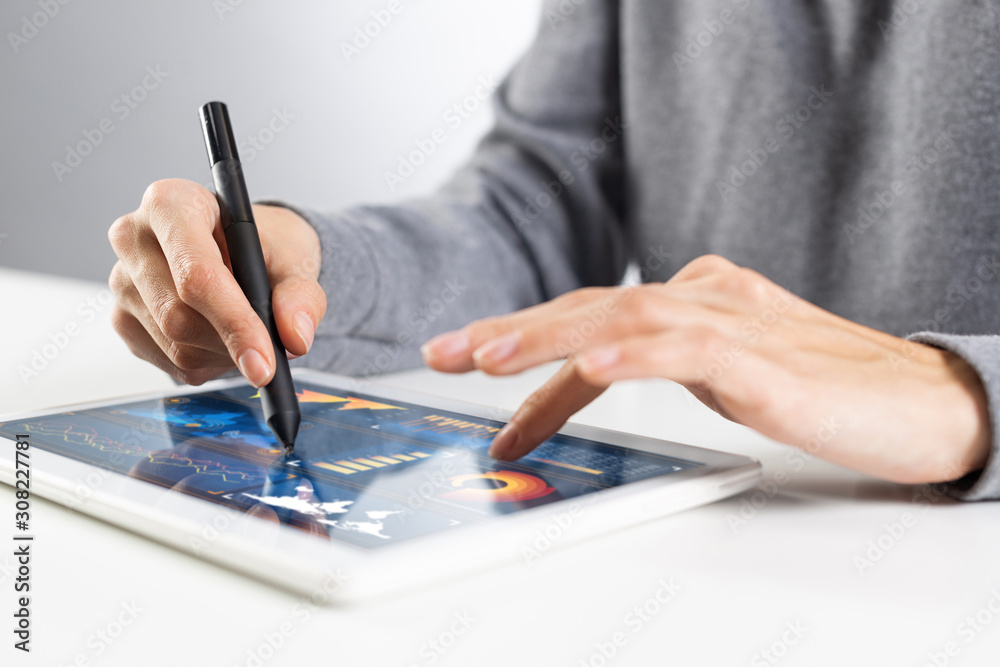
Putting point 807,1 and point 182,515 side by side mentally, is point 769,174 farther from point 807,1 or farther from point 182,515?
point 182,515

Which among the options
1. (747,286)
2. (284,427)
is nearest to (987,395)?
(747,286)

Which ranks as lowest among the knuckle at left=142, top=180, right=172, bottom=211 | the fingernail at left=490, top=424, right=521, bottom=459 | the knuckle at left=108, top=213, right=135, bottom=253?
the fingernail at left=490, top=424, right=521, bottom=459

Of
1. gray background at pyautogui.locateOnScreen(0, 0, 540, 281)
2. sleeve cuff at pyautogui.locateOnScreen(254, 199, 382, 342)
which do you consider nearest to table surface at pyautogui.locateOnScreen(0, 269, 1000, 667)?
sleeve cuff at pyautogui.locateOnScreen(254, 199, 382, 342)


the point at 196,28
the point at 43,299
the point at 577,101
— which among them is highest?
the point at 196,28

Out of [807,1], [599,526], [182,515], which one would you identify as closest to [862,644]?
[599,526]

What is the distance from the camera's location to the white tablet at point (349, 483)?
34 cm

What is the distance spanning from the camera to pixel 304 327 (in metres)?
0.51

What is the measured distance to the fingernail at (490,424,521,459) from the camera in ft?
1.54

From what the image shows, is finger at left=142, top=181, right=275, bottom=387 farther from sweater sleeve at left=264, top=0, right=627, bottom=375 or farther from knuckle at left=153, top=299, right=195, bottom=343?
sweater sleeve at left=264, top=0, right=627, bottom=375

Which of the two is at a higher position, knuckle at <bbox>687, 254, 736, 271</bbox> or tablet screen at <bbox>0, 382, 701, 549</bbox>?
knuckle at <bbox>687, 254, 736, 271</bbox>

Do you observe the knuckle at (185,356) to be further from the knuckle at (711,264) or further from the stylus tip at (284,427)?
the knuckle at (711,264)

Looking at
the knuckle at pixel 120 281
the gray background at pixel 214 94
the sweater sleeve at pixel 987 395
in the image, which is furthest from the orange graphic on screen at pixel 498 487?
the gray background at pixel 214 94

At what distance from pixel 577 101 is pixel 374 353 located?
0.48 metres

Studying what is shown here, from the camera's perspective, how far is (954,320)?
2.64 feet
